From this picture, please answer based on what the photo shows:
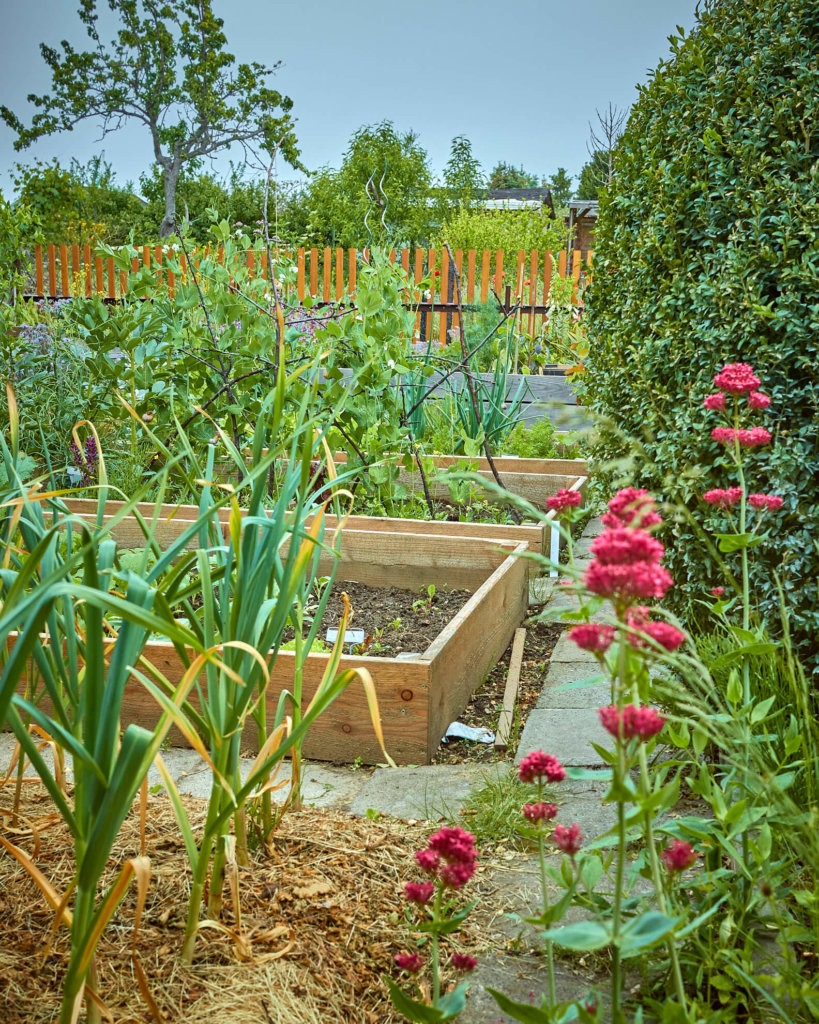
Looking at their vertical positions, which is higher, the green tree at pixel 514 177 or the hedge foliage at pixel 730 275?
the green tree at pixel 514 177

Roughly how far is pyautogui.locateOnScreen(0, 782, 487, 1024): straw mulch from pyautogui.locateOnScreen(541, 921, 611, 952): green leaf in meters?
0.58

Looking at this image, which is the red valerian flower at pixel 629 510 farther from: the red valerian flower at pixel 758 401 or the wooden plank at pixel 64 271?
the wooden plank at pixel 64 271

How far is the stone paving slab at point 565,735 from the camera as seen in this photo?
7.70ft

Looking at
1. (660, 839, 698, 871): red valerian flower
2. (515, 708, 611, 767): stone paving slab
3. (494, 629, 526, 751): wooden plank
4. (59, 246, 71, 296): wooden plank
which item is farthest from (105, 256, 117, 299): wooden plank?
(660, 839, 698, 871): red valerian flower

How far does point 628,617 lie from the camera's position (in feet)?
2.94

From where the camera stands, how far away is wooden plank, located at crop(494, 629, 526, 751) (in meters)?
2.65

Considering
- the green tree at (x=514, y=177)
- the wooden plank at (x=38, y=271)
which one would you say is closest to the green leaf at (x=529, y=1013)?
the wooden plank at (x=38, y=271)

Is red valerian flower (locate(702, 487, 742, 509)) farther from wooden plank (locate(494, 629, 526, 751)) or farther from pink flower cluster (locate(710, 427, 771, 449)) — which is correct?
wooden plank (locate(494, 629, 526, 751))

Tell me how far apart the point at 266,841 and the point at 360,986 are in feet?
1.27

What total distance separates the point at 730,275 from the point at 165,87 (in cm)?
3572

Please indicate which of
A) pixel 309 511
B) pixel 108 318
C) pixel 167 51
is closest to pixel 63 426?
pixel 108 318

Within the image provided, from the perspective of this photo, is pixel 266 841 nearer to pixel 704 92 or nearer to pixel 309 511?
pixel 309 511

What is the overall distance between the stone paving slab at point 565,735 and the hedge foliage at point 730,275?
460 millimetres

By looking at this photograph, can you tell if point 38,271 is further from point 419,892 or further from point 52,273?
point 419,892
